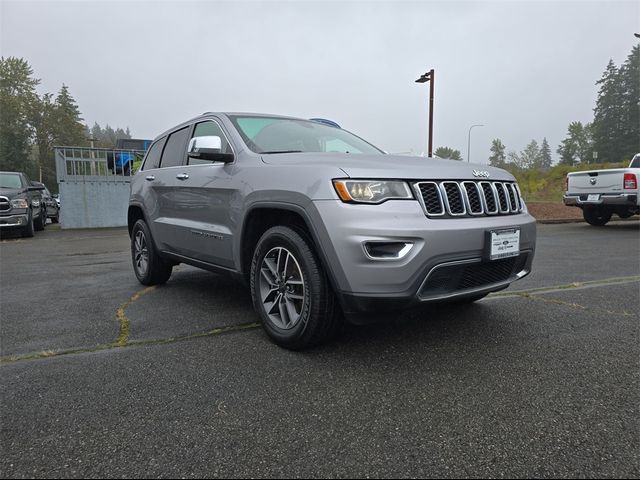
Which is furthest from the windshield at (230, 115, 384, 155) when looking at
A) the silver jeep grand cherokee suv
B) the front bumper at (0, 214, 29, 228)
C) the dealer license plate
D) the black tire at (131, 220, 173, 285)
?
the front bumper at (0, 214, 29, 228)

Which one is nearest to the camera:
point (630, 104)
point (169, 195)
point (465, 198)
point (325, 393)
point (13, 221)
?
point (325, 393)

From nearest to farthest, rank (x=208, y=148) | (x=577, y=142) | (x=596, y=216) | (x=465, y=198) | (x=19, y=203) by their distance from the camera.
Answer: (x=465, y=198) < (x=208, y=148) < (x=19, y=203) < (x=596, y=216) < (x=577, y=142)

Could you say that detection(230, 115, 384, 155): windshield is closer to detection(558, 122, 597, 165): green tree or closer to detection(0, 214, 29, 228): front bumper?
detection(0, 214, 29, 228): front bumper

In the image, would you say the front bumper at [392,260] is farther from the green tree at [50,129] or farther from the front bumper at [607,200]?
the green tree at [50,129]

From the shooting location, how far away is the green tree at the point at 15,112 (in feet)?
170

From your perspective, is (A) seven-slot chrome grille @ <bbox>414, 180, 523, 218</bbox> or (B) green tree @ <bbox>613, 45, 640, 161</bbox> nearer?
(A) seven-slot chrome grille @ <bbox>414, 180, 523, 218</bbox>

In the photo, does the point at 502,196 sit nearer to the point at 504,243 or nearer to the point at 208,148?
the point at 504,243

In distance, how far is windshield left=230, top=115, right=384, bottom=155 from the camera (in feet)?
11.2

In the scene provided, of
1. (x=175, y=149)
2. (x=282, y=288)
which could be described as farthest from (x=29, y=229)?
(x=282, y=288)

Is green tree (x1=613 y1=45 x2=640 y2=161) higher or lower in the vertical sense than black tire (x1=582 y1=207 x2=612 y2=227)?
higher

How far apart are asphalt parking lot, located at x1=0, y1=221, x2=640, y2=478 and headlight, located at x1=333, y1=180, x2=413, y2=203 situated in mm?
972

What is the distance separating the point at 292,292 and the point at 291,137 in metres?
1.41

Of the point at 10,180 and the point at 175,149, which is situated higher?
the point at 175,149

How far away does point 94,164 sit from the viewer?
47.0 feet
